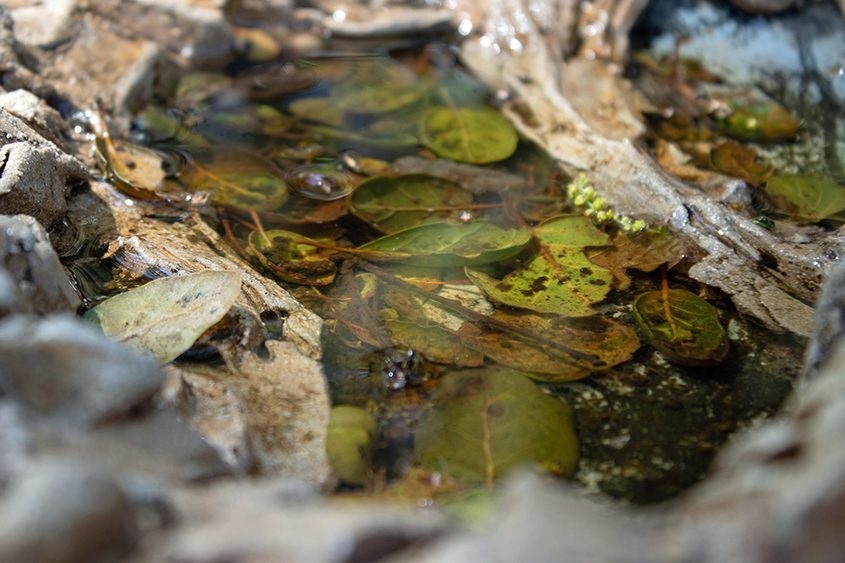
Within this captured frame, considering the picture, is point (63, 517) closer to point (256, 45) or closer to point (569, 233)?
point (569, 233)

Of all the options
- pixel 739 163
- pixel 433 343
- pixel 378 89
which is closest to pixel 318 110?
pixel 378 89

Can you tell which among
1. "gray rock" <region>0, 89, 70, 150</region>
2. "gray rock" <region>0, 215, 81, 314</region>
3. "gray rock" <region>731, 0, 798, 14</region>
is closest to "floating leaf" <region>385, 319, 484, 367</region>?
"gray rock" <region>0, 215, 81, 314</region>

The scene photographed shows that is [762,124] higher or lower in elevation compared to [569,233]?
higher

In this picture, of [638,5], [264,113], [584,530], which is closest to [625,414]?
[584,530]

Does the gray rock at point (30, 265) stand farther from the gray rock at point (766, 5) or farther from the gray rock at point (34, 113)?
the gray rock at point (766, 5)

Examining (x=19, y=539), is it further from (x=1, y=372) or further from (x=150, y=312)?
(x=150, y=312)

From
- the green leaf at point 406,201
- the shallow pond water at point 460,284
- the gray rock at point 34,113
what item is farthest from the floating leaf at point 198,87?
the green leaf at point 406,201
